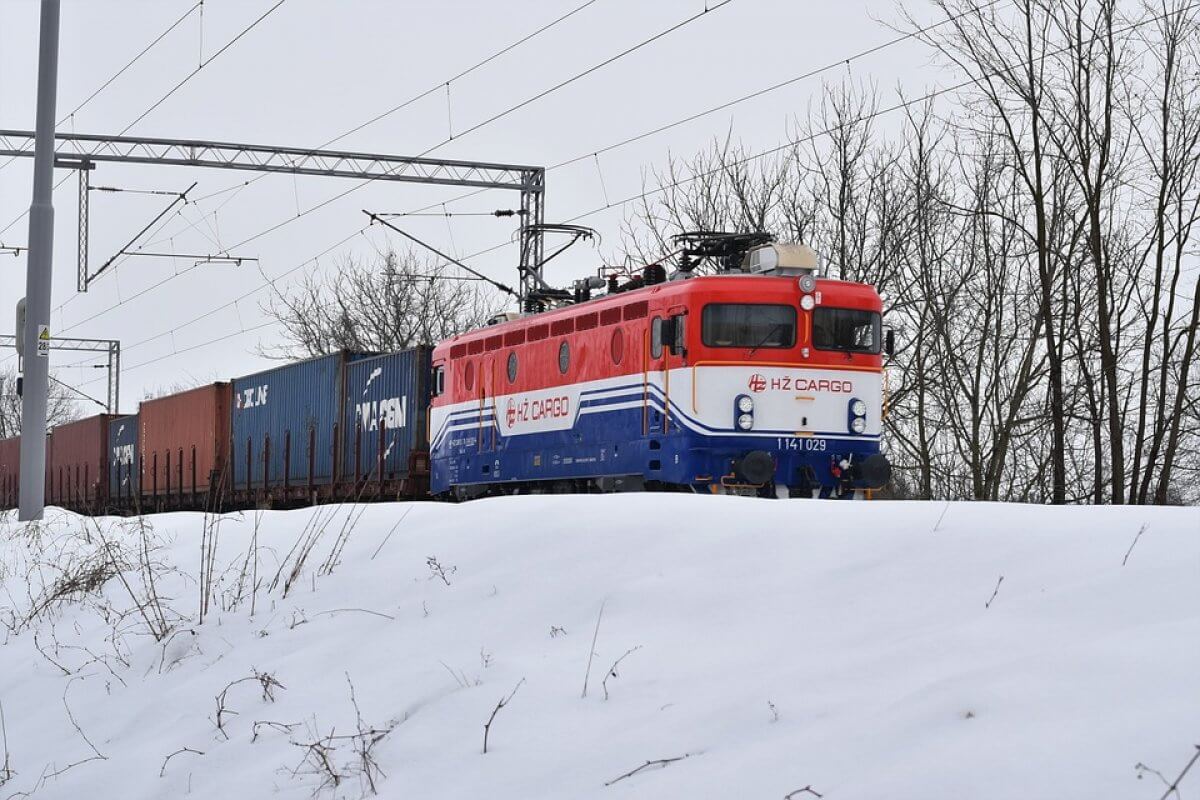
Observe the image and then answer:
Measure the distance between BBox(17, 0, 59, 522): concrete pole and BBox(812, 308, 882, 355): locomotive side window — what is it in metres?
8.43

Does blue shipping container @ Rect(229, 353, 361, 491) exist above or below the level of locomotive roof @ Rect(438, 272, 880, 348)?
below

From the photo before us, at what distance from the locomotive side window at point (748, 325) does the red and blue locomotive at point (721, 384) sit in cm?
1

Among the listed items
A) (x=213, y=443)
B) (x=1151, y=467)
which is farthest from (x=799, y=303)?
(x=213, y=443)

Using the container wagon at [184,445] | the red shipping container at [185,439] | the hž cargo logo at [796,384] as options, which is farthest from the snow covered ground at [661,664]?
the red shipping container at [185,439]

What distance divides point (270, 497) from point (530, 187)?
757 centimetres

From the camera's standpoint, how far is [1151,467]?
17.6m

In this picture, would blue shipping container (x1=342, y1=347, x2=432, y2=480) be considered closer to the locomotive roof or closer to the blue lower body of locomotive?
the locomotive roof

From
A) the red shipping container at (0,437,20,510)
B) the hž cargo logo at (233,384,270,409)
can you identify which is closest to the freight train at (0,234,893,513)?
the hž cargo logo at (233,384,270,409)

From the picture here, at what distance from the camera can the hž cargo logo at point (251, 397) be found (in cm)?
2884

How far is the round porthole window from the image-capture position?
17391 mm

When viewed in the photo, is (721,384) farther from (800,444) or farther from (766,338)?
(800,444)

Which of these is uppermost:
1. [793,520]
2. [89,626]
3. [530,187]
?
[530,187]

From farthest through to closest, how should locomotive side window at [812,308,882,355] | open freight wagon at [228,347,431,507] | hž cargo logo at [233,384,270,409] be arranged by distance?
hž cargo logo at [233,384,270,409] → open freight wagon at [228,347,431,507] → locomotive side window at [812,308,882,355]

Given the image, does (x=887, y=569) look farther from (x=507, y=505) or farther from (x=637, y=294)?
(x=637, y=294)
